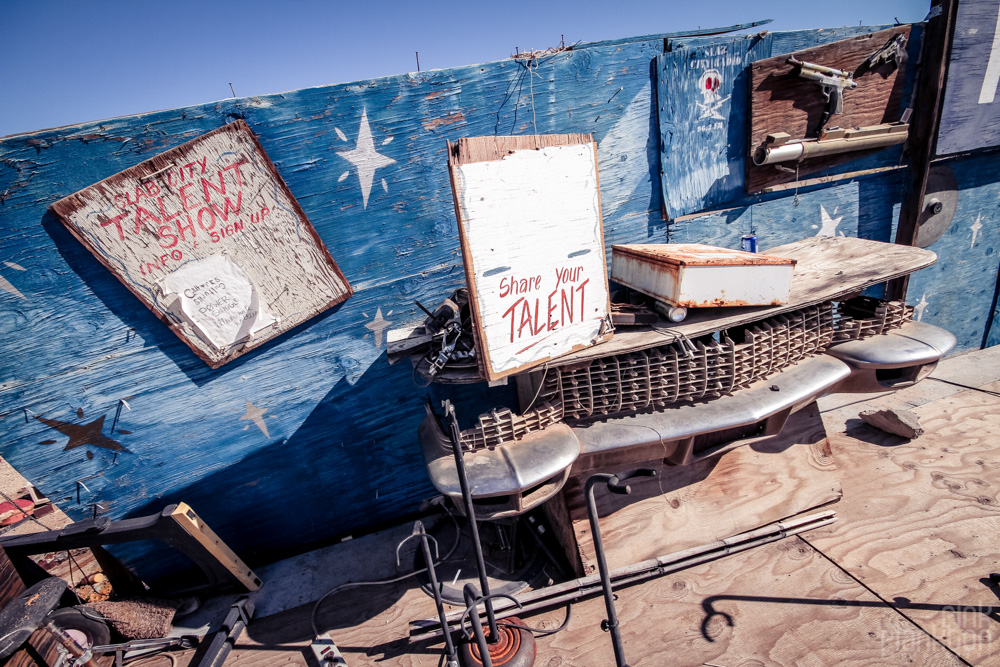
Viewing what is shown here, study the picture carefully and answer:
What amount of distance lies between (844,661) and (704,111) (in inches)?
145

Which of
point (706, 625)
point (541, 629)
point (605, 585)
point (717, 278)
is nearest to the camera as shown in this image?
point (605, 585)

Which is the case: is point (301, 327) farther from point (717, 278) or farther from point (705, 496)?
point (705, 496)

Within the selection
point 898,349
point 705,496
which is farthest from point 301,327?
point 898,349

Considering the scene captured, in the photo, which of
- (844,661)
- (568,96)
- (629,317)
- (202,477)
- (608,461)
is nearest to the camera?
(844,661)

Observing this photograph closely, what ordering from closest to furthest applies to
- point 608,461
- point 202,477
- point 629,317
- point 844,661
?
1. point 844,661
2. point 629,317
3. point 608,461
4. point 202,477

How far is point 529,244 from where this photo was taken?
2.09 metres

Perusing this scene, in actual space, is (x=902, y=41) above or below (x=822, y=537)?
above

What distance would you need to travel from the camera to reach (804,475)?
→ 3281 millimetres

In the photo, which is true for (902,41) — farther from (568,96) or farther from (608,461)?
(608,461)

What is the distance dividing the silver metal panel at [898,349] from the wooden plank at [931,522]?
1.24 meters

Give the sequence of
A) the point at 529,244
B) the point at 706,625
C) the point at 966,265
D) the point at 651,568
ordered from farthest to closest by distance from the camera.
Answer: the point at 966,265, the point at 651,568, the point at 706,625, the point at 529,244

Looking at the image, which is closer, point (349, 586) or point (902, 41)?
point (349, 586)

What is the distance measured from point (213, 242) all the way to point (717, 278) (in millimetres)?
3061

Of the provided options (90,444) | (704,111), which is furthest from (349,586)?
(704,111)
